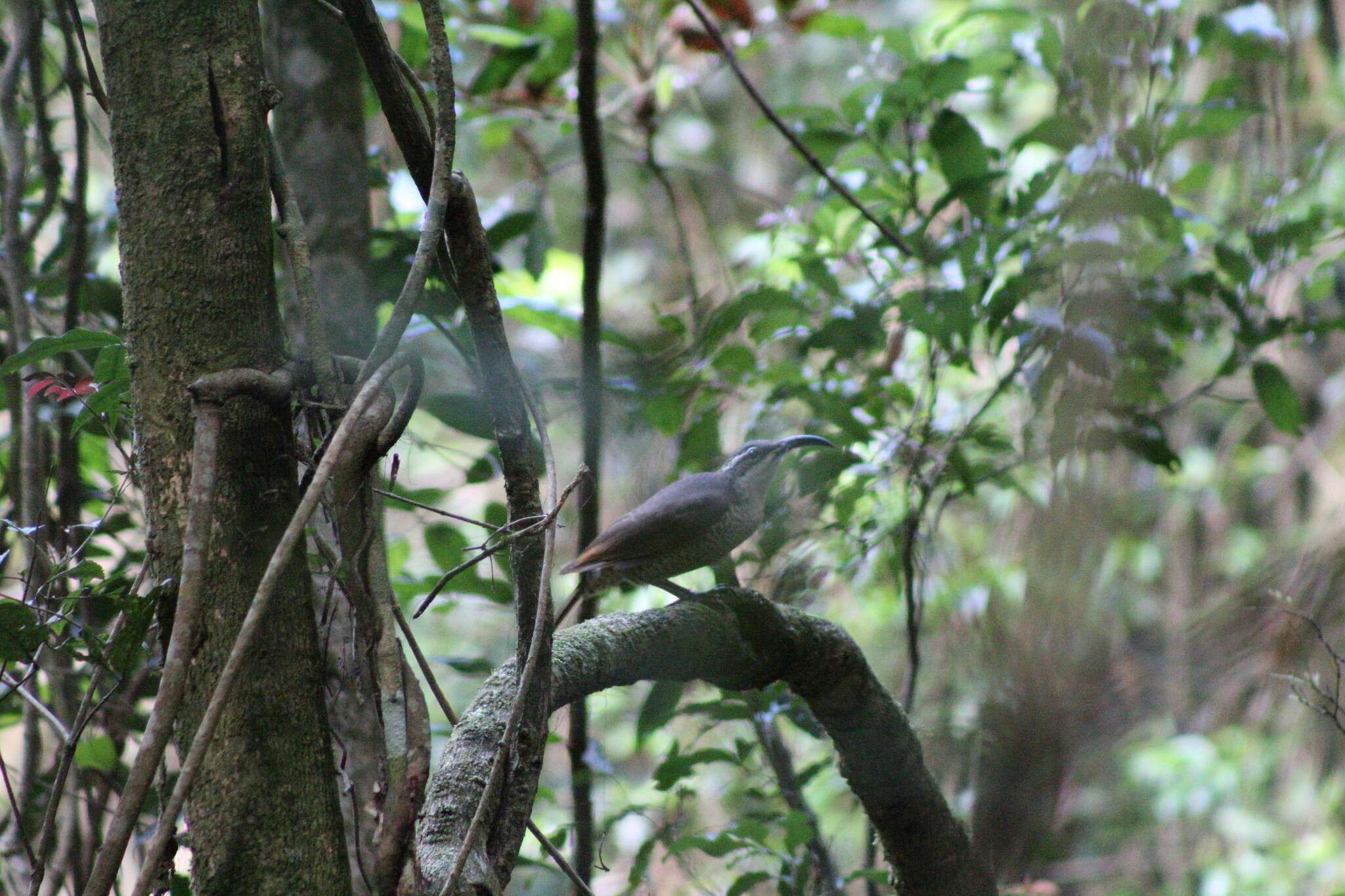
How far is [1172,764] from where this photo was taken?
5656mm

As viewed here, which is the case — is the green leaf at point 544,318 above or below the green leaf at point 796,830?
above

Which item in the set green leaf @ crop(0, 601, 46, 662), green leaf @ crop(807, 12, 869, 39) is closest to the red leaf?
green leaf @ crop(0, 601, 46, 662)

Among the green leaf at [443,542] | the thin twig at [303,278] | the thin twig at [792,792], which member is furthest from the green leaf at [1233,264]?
the thin twig at [303,278]

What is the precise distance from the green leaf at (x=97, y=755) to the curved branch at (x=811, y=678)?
1239 mm

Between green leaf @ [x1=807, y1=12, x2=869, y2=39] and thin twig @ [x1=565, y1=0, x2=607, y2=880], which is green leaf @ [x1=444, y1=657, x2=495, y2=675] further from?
green leaf @ [x1=807, y1=12, x2=869, y2=39]

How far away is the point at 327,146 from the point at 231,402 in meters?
2.31

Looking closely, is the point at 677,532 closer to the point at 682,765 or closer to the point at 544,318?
the point at 682,765

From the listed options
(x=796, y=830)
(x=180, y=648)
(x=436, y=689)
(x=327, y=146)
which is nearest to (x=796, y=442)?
(x=796, y=830)

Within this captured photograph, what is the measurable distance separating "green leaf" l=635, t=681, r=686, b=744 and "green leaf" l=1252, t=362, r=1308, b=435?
6.13 feet

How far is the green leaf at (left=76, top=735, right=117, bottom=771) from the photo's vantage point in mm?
2316

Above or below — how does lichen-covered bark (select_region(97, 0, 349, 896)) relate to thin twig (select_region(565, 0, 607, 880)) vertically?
below

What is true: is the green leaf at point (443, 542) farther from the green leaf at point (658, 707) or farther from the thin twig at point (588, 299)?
the green leaf at point (658, 707)

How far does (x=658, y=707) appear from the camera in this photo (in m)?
2.64

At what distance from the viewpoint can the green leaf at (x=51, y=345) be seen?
1455 mm
